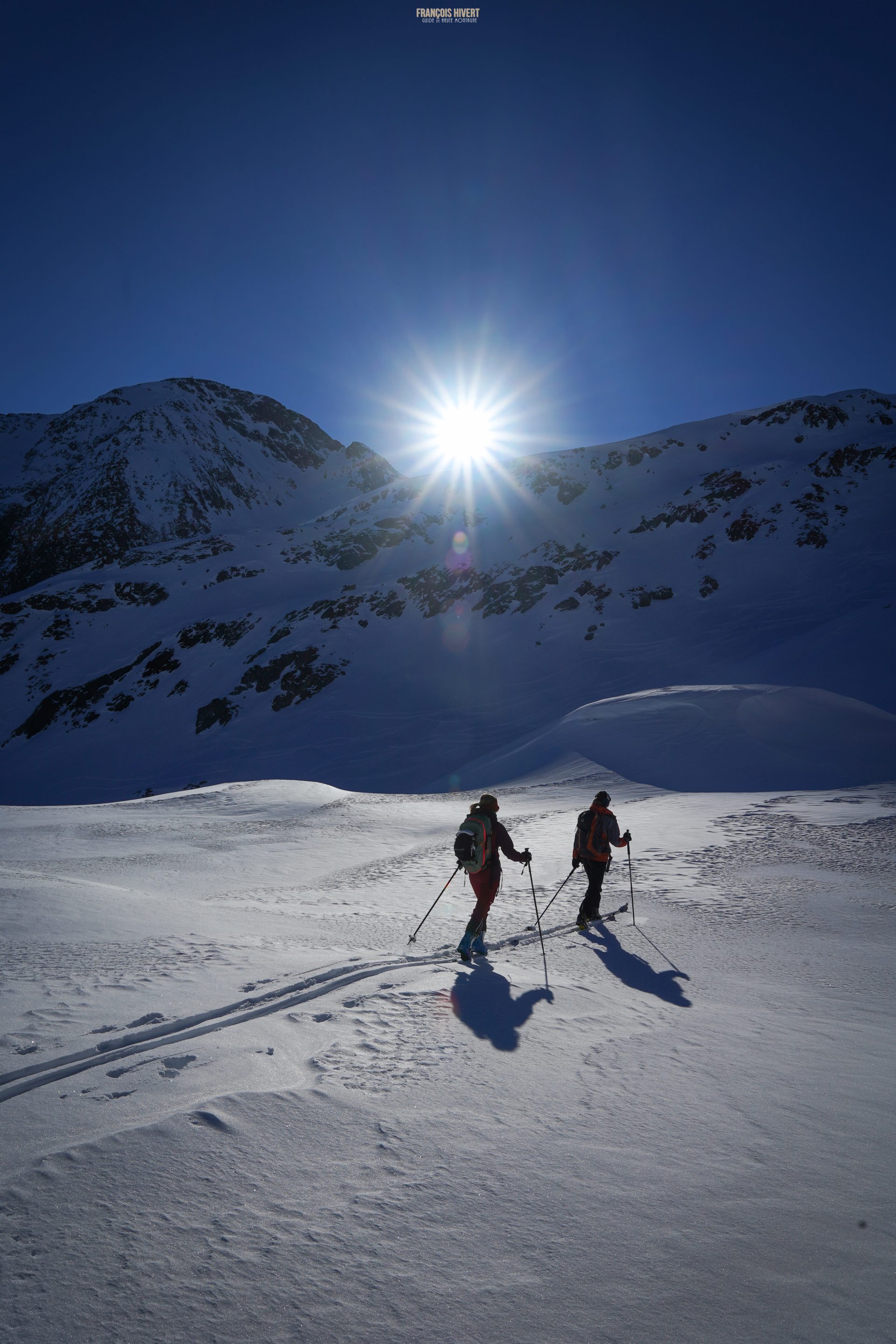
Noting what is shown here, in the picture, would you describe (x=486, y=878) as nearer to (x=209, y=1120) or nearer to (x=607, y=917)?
(x=607, y=917)

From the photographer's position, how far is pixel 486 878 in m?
6.81

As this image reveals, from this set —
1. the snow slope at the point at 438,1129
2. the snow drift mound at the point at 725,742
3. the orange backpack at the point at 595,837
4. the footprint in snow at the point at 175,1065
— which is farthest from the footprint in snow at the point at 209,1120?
the snow drift mound at the point at 725,742

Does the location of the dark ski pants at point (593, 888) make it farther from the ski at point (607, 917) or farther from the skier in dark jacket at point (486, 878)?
the skier in dark jacket at point (486, 878)

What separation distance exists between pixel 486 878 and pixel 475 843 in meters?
0.40

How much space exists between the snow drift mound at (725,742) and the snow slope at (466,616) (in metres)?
5.84

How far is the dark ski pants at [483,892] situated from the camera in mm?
6473

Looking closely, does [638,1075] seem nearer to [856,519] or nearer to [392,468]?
[856,519]

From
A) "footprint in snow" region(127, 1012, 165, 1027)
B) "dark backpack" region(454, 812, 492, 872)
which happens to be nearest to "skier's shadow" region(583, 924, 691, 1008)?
"dark backpack" region(454, 812, 492, 872)

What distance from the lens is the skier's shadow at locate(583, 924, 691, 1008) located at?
18.0 ft

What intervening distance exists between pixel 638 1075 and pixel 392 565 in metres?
53.5

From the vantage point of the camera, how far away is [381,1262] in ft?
7.38

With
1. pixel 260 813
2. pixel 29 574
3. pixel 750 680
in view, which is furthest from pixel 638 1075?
pixel 29 574

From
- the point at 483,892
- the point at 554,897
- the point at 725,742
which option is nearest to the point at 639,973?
the point at 483,892

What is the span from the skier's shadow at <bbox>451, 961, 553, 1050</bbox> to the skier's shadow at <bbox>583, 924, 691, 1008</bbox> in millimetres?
914
